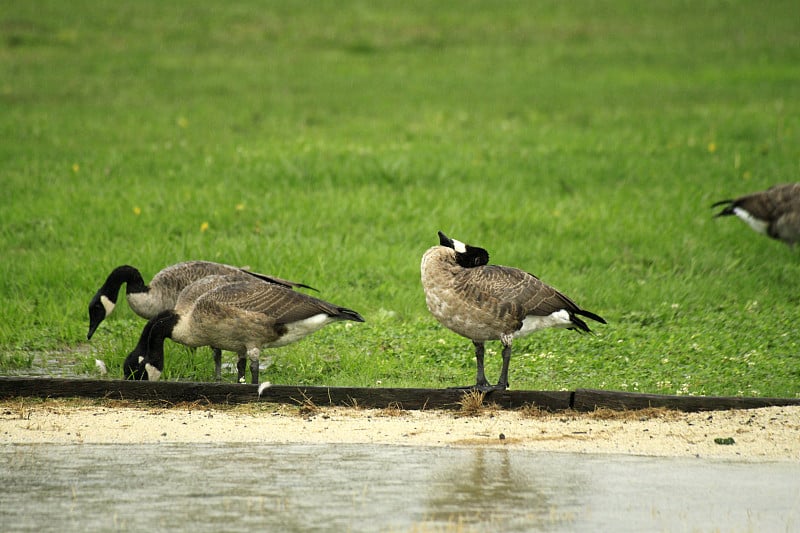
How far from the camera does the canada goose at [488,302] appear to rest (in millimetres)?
8188

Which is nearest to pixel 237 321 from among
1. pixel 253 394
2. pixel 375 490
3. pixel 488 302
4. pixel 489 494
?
pixel 253 394

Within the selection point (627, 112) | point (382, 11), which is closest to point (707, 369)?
point (627, 112)

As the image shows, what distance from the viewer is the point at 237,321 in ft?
28.1

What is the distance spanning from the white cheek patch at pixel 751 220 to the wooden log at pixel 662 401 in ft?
19.0

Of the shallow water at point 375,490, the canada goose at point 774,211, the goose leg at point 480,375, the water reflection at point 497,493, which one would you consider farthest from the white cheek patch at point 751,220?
the water reflection at point 497,493

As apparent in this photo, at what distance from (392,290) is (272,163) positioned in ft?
16.8

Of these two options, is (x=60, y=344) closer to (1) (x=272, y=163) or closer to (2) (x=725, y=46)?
(1) (x=272, y=163)

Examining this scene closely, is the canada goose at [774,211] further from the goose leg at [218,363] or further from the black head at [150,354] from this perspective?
the black head at [150,354]

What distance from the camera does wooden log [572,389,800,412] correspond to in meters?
7.66

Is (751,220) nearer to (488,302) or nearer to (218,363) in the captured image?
(488,302)

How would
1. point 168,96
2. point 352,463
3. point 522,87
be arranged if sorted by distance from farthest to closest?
point 522,87 < point 168,96 < point 352,463

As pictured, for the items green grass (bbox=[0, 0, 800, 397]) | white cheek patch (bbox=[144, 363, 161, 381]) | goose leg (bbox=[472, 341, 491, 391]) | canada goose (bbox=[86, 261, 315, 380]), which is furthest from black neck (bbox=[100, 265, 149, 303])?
goose leg (bbox=[472, 341, 491, 391])

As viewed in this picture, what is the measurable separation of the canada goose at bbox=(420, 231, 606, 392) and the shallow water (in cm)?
149

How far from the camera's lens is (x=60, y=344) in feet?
33.8
